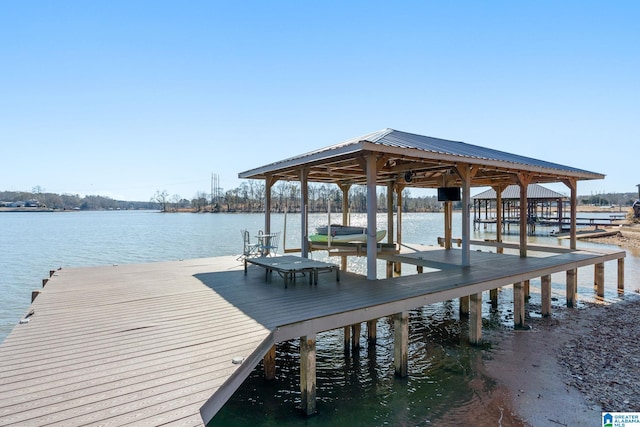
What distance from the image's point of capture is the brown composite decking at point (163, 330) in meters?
2.49

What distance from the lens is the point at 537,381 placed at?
17.4ft

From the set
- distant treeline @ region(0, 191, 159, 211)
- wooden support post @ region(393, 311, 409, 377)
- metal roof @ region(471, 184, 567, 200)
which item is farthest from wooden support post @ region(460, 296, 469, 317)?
distant treeline @ region(0, 191, 159, 211)

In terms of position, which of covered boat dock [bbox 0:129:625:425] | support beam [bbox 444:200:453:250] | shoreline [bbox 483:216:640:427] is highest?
support beam [bbox 444:200:453:250]

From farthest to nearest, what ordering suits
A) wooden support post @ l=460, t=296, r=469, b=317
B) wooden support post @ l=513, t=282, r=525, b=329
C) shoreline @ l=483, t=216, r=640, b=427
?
1. wooden support post @ l=460, t=296, r=469, b=317
2. wooden support post @ l=513, t=282, r=525, b=329
3. shoreline @ l=483, t=216, r=640, b=427

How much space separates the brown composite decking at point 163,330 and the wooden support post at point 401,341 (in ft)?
0.77

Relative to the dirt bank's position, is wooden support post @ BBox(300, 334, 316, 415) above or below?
above

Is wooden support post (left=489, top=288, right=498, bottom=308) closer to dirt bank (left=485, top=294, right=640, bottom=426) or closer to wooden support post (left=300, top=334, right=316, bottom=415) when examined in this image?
dirt bank (left=485, top=294, right=640, bottom=426)

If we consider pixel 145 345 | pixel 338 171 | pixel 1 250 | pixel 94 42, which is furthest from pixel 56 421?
pixel 1 250

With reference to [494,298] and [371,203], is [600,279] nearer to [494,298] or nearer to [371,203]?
[494,298]

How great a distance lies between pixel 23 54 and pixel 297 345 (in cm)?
1195

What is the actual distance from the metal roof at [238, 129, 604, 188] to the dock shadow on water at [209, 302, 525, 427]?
3.68m

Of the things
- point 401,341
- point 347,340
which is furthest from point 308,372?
point 347,340

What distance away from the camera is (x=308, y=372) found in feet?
14.0

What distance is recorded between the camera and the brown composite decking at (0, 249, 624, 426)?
8.17ft
